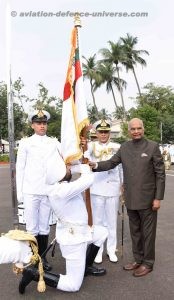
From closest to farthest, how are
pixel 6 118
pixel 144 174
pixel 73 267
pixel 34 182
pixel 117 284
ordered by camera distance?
pixel 73 267
pixel 117 284
pixel 144 174
pixel 34 182
pixel 6 118

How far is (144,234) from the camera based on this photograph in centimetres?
466

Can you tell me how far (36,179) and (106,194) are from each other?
0.96 meters

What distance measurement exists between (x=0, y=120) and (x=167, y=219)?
32.0m

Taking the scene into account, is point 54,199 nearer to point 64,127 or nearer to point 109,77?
point 64,127

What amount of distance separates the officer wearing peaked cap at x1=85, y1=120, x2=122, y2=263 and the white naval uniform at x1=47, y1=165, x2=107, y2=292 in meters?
1.03

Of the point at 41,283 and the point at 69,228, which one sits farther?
the point at 69,228

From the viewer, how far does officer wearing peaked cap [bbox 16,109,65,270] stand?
15.5 ft

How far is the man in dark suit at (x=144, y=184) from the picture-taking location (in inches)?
180

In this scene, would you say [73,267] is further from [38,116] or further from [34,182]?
[38,116]

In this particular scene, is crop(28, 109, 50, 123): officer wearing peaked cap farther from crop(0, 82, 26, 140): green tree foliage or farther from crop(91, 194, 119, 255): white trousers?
crop(0, 82, 26, 140): green tree foliage

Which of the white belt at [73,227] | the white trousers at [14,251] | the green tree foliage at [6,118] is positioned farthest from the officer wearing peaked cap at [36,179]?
the green tree foliage at [6,118]

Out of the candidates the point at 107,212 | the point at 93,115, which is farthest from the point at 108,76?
the point at 107,212

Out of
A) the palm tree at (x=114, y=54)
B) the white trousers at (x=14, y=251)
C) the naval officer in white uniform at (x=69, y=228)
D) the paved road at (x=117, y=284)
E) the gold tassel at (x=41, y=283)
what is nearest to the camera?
the white trousers at (x=14, y=251)

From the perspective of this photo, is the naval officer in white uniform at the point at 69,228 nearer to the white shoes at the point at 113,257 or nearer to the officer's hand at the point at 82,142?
the officer's hand at the point at 82,142
